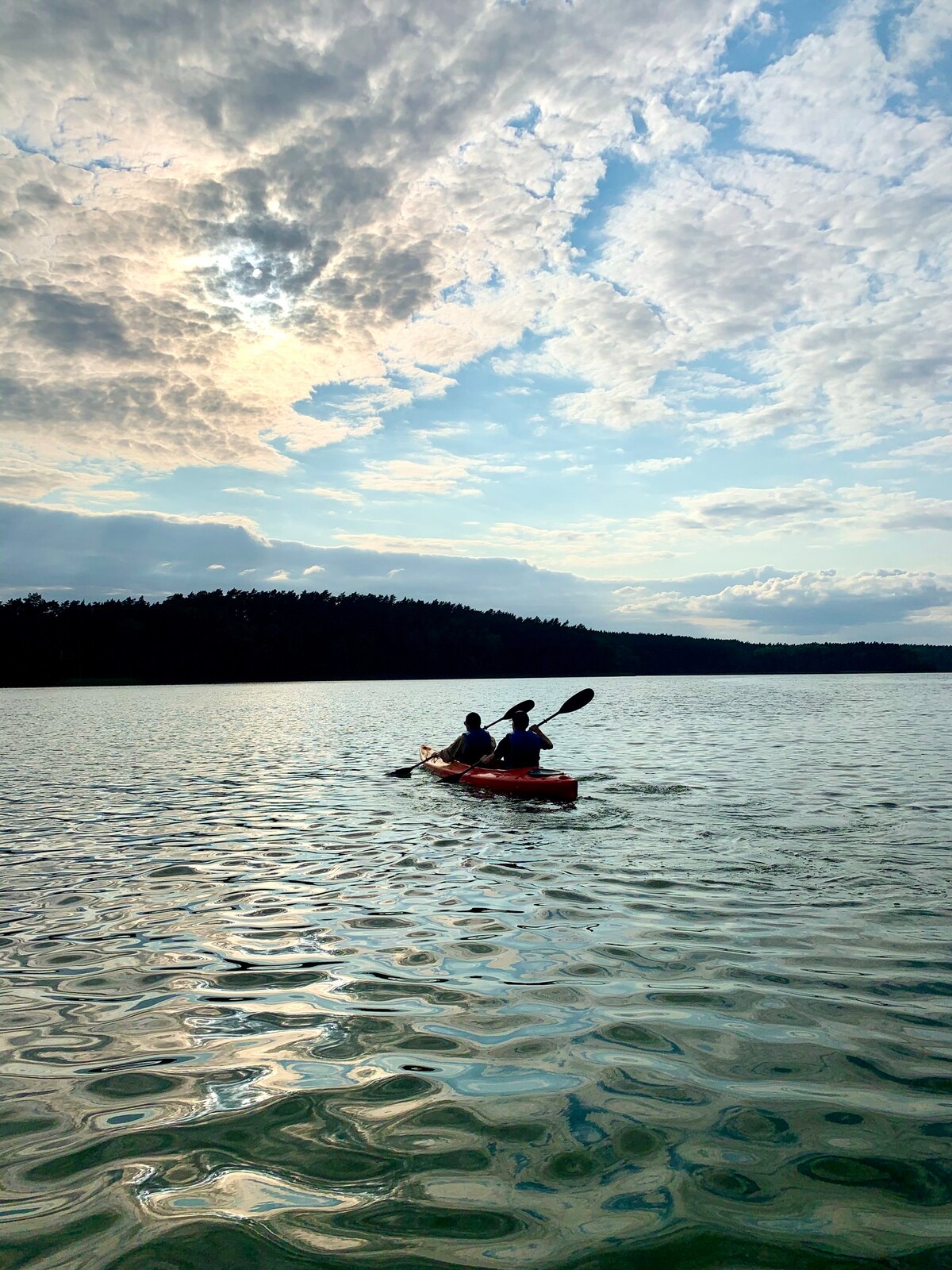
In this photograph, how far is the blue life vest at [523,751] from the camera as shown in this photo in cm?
1647

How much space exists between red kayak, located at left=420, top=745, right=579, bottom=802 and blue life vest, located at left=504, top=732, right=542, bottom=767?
0.44ft

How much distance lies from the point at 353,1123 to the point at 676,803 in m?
11.6

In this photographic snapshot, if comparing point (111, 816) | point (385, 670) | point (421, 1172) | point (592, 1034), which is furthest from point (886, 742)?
point (385, 670)

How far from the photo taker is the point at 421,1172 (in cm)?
368

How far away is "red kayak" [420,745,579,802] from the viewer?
49.0ft

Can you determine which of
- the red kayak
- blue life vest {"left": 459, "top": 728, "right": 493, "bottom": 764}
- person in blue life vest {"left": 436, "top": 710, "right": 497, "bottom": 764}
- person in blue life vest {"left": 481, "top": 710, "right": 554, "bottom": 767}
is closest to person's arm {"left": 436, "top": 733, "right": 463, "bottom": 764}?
person in blue life vest {"left": 436, "top": 710, "right": 497, "bottom": 764}

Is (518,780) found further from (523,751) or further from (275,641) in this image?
(275,641)

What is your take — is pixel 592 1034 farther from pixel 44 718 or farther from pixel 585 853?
pixel 44 718

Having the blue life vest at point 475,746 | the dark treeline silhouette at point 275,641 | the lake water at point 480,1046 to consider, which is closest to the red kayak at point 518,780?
the blue life vest at point 475,746

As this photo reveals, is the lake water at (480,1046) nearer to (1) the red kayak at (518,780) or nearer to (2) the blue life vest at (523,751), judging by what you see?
(1) the red kayak at (518,780)

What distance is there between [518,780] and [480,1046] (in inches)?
413

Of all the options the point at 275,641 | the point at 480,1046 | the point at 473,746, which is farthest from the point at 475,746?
the point at 275,641

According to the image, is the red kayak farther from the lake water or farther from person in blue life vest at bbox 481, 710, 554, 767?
the lake water

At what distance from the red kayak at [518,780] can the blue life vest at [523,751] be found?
0.44 feet
